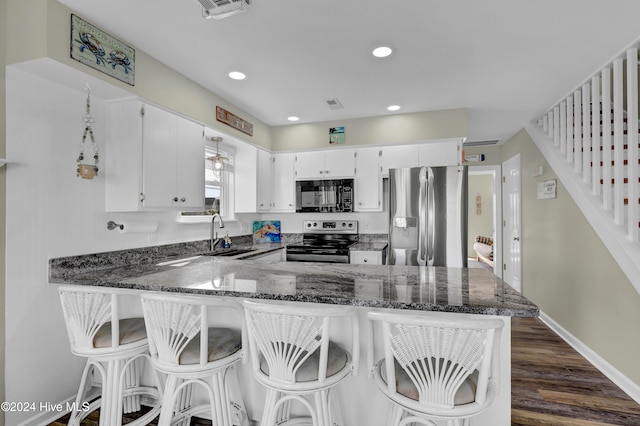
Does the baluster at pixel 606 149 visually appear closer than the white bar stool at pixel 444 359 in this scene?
No

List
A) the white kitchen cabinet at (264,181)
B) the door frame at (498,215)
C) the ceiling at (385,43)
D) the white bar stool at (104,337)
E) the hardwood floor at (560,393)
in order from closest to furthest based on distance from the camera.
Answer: the white bar stool at (104,337), the ceiling at (385,43), the hardwood floor at (560,393), the white kitchen cabinet at (264,181), the door frame at (498,215)

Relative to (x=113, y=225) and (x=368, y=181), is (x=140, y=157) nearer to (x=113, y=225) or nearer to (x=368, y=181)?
(x=113, y=225)

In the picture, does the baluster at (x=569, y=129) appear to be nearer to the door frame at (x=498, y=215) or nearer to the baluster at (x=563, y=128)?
the baluster at (x=563, y=128)

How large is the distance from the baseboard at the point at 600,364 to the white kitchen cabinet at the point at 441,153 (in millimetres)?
2141

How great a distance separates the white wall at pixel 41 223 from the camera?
1.87 meters

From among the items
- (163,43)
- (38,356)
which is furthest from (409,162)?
(38,356)

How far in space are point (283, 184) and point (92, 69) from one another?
2573 millimetres

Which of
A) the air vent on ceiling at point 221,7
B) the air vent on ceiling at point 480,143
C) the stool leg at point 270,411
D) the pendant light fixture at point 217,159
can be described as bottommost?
the stool leg at point 270,411

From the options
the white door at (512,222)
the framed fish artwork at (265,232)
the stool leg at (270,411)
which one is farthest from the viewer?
the white door at (512,222)

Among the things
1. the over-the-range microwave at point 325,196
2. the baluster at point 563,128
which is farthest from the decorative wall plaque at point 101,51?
the baluster at point 563,128

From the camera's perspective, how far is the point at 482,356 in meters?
1.09

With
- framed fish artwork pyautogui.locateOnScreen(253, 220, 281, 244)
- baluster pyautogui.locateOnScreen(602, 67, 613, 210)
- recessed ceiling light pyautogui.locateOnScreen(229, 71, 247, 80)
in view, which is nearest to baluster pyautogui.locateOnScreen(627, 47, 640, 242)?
baluster pyautogui.locateOnScreen(602, 67, 613, 210)

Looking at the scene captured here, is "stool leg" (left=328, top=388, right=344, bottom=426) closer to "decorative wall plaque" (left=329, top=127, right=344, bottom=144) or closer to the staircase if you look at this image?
the staircase

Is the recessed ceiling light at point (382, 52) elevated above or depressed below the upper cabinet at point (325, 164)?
above
